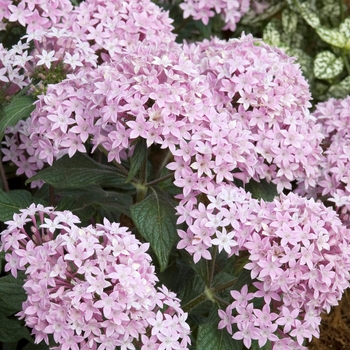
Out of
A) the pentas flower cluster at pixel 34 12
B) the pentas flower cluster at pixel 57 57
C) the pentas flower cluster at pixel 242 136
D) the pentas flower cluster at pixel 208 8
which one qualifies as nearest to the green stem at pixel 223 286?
the pentas flower cluster at pixel 242 136

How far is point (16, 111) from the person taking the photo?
1.95 meters

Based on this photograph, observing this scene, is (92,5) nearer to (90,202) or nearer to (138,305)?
(90,202)

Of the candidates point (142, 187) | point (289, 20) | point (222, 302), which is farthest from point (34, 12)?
point (289, 20)

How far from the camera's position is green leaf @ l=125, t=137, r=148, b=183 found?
1.79 meters

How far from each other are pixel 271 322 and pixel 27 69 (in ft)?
3.25

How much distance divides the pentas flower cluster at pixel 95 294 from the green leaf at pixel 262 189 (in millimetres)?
520

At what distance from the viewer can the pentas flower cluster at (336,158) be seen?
2.01 m

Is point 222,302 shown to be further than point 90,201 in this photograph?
No

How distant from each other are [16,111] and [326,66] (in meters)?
1.49

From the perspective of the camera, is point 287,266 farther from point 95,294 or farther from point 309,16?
point 309,16

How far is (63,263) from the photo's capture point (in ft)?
5.05

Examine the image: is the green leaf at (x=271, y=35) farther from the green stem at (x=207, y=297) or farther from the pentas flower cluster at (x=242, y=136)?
the green stem at (x=207, y=297)

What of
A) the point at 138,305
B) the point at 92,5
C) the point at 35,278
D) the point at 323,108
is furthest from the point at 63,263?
the point at 323,108

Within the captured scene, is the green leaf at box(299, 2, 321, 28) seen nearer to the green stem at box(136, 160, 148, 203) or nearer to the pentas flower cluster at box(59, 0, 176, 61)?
the pentas flower cluster at box(59, 0, 176, 61)
